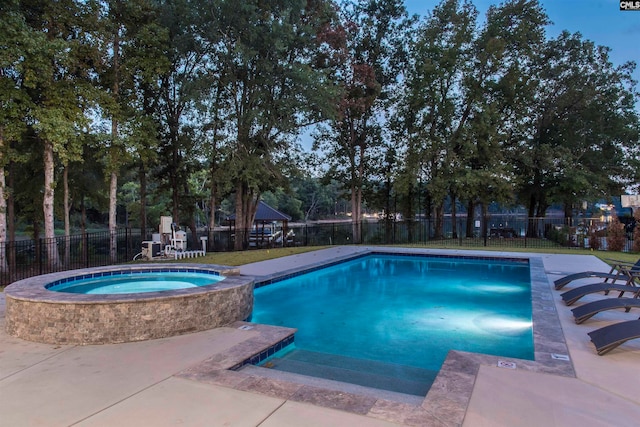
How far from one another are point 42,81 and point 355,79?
12.9 meters

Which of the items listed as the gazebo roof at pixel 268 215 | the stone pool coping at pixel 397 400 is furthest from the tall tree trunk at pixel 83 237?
the stone pool coping at pixel 397 400

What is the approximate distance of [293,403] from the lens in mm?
2707

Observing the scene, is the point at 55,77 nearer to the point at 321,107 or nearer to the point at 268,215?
the point at 321,107

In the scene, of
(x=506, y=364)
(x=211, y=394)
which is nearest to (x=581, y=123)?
(x=506, y=364)

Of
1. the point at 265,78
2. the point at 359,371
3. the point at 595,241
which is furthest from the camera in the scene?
the point at 265,78

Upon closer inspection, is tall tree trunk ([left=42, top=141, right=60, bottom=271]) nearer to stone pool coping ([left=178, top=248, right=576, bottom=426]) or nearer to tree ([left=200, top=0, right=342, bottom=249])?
tree ([left=200, top=0, right=342, bottom=249])

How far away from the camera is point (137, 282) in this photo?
6.58m

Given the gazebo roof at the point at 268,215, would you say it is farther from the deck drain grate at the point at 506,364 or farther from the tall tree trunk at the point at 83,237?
the deck drain grate at the point at 506,364

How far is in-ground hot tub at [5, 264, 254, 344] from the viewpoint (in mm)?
4094

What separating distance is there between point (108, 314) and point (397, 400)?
3.22 meters

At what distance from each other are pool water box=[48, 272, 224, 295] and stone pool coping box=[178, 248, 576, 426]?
7.53 feet

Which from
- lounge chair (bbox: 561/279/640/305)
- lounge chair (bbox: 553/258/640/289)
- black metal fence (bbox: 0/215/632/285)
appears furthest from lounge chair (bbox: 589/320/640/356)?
black metal fence (bbox: 0/215/632/285)

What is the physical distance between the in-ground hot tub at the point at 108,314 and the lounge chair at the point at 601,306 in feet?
15.0

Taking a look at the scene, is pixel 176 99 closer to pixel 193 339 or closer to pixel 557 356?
pixel 193 339
